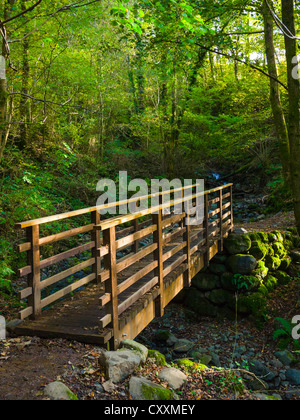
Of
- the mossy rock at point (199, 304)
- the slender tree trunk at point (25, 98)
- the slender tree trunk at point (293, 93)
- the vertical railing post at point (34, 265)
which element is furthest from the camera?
the slender tree trunk at point (25, 98)

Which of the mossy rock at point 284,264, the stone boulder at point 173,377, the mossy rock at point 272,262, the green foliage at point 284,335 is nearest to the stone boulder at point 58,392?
the stone boulder at point 173,377

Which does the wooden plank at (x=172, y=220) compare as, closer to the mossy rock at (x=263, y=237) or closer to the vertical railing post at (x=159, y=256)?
the vertical railing post at (x=159, y=256)

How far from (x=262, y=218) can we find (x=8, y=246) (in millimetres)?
10228

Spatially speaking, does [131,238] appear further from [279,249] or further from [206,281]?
[279,249]

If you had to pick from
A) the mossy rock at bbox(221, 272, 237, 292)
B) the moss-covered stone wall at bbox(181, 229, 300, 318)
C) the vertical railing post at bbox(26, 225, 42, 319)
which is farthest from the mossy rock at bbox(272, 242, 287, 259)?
the vertical railing post at bbox(26, 225, 42, 319)

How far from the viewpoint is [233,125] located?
14.7 metres

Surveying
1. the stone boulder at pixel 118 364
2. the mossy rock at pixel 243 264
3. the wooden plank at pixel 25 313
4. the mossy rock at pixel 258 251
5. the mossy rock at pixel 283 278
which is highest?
the wooden plank at pixel 25 313

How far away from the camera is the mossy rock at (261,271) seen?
30.3 ft

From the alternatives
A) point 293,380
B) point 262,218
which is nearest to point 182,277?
point 293,380

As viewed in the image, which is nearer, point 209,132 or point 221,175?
point 209,132

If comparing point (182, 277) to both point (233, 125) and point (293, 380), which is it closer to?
point (293, 380)

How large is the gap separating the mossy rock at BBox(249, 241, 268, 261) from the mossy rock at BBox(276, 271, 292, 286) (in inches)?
29.2

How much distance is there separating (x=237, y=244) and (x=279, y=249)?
1.58 meters

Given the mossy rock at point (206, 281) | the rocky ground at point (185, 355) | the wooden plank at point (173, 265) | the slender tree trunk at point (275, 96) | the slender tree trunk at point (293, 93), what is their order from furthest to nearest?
the slender tree trunk at point (275, 96) → the mossy rock at point (206, 281) → the slender tree trunk at point (293, 93) → the wooden plank at point (173, 265) → the rocky ground at point (185, 355)
